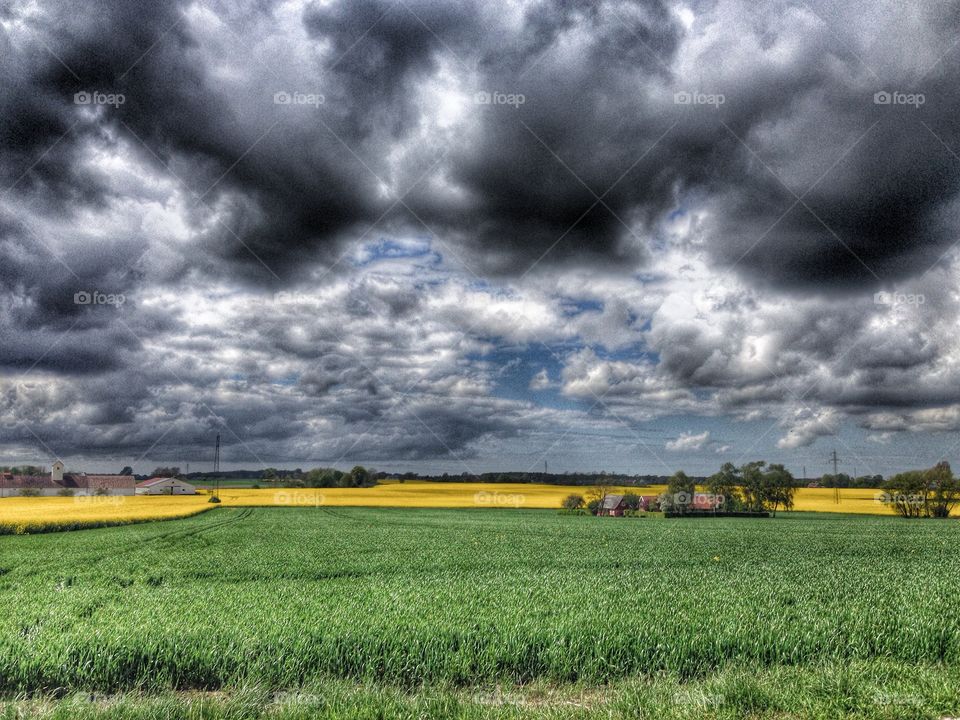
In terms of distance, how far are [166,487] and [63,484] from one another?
34820mm

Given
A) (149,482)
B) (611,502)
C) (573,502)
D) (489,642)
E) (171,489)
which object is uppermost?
(489,642)

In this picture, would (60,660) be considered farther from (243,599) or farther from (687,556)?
(687,556)

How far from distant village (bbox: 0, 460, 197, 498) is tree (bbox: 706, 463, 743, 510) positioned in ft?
323

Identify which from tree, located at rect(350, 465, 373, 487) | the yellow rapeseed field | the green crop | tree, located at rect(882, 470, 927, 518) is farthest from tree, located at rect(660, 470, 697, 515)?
the green crop

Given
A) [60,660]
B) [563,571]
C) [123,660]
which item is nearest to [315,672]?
[123,660]

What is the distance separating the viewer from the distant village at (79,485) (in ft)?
249

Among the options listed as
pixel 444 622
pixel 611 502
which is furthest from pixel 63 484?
pixel 444 622

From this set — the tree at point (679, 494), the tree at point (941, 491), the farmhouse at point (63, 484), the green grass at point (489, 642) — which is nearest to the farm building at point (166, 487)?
the farmhouse at point (63, 484)

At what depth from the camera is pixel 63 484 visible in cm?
8944

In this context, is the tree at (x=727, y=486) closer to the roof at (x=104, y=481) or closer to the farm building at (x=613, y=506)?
the farm building at (x=613, y=506)

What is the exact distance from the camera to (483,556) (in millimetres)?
24953

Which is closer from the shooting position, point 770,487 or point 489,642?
point 489,642

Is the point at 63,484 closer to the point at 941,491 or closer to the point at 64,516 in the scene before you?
the point at 64,516

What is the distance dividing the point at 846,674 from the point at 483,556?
58.7 feet
